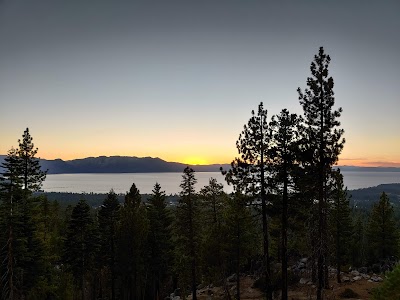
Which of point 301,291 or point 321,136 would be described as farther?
point 301,291

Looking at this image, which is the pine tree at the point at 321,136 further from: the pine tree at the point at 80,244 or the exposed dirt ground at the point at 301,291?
the pine tree at the point at 80,244

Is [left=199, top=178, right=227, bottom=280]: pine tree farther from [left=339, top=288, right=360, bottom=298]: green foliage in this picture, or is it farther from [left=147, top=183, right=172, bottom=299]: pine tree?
[left=339, top=288, right=360, bottom=298]: green foliage

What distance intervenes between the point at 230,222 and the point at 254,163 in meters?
13.4

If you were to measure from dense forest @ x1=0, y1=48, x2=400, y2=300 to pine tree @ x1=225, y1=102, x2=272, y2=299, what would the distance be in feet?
0.22

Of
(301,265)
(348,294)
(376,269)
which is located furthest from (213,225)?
(376,269)

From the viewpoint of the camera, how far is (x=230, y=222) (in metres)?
33.0

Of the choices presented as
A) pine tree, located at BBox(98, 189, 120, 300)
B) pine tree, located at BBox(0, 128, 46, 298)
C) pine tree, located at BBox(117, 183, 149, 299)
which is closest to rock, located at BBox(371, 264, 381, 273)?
pine tree, located at BBox(117, 183, 149, 299)

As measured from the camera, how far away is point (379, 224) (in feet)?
162

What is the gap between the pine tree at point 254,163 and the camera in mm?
21156

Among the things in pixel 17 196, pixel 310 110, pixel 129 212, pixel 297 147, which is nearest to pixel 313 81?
pixel 310 110

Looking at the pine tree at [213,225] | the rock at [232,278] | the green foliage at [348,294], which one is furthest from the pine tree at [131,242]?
the green foliage at [348,294]

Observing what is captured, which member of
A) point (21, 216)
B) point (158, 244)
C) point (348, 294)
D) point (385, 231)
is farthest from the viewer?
point (385, 231)

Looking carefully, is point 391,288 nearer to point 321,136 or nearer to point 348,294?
point 321,136

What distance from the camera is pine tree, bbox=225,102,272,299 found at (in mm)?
21156
